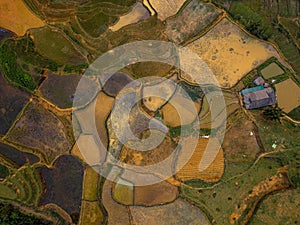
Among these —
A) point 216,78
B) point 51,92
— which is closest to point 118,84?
point 51,92

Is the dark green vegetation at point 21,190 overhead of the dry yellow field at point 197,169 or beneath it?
overhead

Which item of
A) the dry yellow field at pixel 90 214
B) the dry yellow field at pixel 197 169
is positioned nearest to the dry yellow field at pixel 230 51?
the dry yellow field at pixel 197 169

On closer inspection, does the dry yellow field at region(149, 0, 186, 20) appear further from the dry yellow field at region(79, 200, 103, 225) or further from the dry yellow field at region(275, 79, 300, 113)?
the dry yellow field at region(79, 200, 103, 225)

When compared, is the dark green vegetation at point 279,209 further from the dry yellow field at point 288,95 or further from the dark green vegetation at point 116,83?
the dark green vegetation at point 116,83

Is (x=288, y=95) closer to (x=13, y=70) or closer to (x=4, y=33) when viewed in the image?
(x=13, y=70)

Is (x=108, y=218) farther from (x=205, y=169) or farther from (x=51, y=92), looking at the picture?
(x=51, y=92)

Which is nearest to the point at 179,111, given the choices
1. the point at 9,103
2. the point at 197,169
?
the point at 197,169
